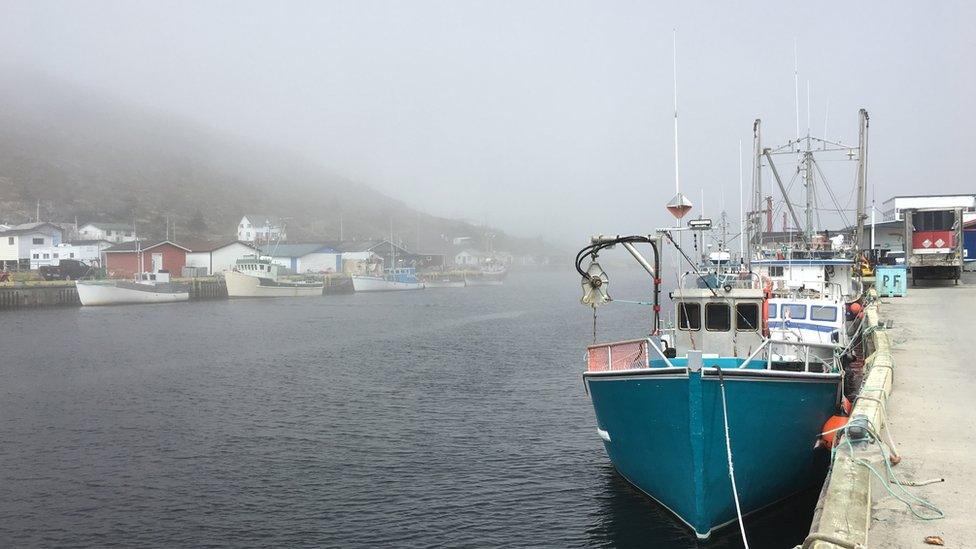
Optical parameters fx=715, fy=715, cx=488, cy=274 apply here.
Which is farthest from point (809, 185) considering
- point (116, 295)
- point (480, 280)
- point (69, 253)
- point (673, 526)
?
point (480, 280)

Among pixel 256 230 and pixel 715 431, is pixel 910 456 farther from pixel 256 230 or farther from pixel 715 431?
pixel 256 230

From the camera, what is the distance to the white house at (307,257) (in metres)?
152

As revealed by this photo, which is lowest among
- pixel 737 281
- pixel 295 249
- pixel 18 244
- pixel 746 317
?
pixel 746 317

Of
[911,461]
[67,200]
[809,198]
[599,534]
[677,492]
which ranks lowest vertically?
[599,534]

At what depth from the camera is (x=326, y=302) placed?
363ft

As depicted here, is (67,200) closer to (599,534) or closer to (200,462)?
(200,462)

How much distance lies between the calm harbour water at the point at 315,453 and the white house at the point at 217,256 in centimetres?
8570

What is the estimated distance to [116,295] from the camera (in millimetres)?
98250

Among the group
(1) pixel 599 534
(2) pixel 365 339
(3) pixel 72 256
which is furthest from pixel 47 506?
(3) pixel 72 256

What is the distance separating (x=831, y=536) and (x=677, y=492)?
809 centimetres

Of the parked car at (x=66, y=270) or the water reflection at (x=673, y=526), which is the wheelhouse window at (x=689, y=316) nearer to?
the water reflection at (x=673, y=526)

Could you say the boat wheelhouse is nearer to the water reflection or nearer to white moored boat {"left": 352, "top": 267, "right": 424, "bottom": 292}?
the water reflection

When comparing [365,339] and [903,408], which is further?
[365,339]

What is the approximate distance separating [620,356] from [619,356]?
3cm
